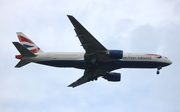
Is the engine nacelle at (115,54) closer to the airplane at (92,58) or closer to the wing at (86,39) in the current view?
the airplane at (92,58)

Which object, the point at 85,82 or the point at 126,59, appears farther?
the point at 85,82

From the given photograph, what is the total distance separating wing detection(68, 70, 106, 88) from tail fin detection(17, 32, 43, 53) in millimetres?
9460

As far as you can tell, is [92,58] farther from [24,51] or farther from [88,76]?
[24,51]

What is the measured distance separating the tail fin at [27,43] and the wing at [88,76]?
9.46m

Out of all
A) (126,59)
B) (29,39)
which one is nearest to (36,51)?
(29,39)

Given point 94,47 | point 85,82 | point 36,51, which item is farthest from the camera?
point 85,82

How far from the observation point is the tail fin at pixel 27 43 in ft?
247

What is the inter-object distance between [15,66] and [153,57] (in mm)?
22838

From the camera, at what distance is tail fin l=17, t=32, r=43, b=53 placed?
7525 cm

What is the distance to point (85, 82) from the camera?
266ft

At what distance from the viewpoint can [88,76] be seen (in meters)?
78.6

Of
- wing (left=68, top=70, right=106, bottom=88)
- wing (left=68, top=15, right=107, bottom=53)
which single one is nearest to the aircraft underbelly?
wing (left=68, top=70, right=106, bottom=88)

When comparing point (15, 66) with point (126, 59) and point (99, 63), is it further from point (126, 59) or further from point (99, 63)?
point (126, 59)

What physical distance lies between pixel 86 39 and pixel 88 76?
11788 millimetres
